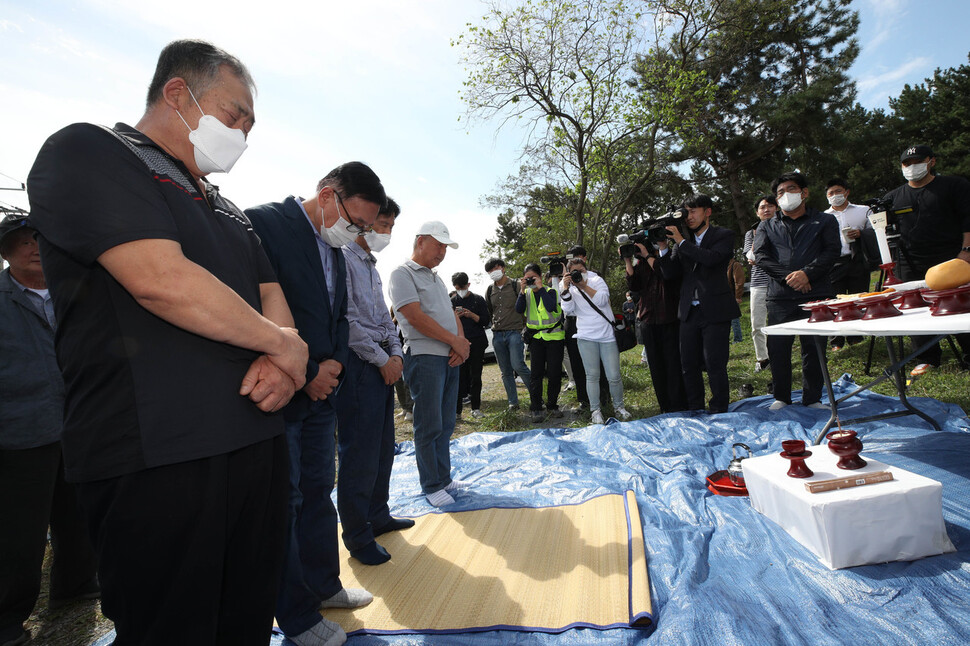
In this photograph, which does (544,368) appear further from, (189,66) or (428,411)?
(189,66)

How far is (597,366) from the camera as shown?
5.20 meters

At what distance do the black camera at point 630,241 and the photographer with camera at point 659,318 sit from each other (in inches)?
1.1

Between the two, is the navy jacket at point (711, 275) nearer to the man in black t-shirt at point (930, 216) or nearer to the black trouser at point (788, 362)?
the black trouser at point (788, 362)

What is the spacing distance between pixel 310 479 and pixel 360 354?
25.6 inches

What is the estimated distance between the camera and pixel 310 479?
78.5 inches

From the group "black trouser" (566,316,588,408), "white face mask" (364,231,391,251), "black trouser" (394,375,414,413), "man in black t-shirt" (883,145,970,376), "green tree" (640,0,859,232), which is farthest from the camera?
"green tree" (640,0,859,232)

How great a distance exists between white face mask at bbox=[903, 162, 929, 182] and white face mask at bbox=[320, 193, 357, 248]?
4.83 m

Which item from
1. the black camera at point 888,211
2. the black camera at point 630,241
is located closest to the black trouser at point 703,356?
the black camera at point 630,241

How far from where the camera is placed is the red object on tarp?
8.97 ft

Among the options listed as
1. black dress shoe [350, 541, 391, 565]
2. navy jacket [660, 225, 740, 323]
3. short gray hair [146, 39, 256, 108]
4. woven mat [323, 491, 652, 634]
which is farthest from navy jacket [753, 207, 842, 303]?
short gray hair [146, 39, 256, 108]

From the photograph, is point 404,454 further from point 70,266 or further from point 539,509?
point 70,266

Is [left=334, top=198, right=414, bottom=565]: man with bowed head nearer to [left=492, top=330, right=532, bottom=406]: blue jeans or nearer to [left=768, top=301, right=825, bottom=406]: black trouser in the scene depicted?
[left=768, top=301, right=825, bottom=406]: black trouser

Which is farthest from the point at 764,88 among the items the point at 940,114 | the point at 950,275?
the point at 950,275

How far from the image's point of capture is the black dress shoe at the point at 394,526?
9.08ft
